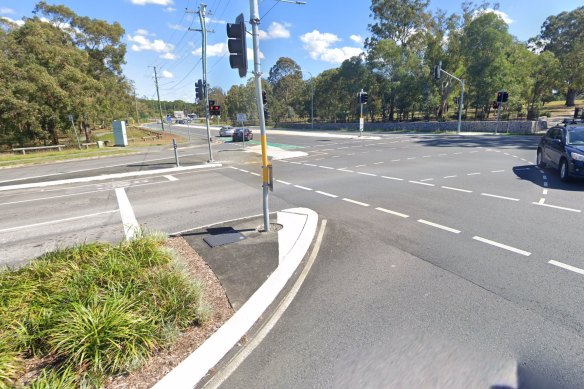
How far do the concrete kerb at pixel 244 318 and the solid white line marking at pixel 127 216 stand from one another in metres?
3.01

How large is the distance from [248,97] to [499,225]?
84276mm

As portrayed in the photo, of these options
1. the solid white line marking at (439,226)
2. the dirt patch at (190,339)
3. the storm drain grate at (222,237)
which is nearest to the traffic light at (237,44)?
the storm drain grate at (222,237)

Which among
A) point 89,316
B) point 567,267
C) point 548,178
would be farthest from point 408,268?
point 548,178

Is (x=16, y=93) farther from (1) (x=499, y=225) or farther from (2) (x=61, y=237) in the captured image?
(1) (x=499, y=225)

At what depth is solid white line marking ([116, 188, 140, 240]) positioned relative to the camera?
697 centimetres

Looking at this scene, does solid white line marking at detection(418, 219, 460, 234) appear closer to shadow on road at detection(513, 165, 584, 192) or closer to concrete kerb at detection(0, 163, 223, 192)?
shadow on road at detection(513, 165, 584, 192)

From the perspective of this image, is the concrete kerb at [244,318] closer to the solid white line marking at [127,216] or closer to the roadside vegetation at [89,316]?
the roadside vegetation at [89,316]

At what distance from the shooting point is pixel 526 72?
41375 millimetres

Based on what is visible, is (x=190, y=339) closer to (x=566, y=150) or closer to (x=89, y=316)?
(x=89, y=316)

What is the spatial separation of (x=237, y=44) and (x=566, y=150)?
1063 cm

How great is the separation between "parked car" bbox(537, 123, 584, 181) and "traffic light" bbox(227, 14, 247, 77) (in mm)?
10172

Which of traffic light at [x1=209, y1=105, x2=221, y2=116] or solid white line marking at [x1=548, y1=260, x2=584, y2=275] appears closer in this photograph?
solid white line marking at [x1=548, y1=260, x2=584, y2=275]

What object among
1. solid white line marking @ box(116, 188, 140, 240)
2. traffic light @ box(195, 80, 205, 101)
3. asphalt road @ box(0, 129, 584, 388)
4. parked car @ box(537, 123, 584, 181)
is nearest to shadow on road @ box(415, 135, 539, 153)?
parked car @ box(537, 123, 584, 181)

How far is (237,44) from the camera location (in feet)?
19.0
